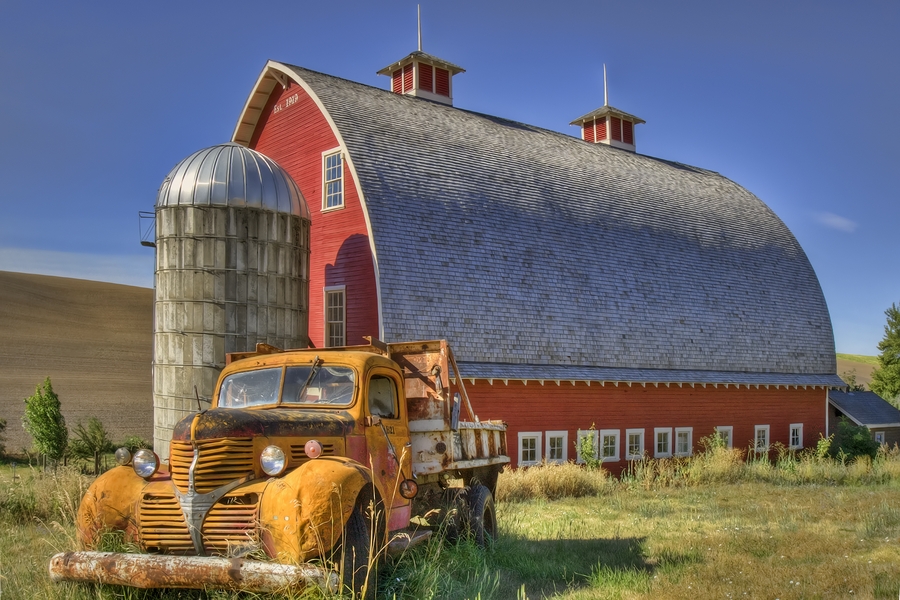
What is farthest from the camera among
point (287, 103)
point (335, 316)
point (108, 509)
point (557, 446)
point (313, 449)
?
point (287, 103)

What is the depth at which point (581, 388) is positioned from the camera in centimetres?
2173

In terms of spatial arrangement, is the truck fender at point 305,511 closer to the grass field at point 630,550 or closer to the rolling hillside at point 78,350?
the grass field at point 630,550

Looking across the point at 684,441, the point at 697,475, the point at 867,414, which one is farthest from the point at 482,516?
the point at 867,414

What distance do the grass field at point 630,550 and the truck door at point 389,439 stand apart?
0.62 meters

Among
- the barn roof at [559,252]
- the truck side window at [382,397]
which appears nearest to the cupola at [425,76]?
the barn roof at [559,252]

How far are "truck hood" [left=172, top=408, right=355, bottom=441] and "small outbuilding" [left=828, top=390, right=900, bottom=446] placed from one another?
2594cm

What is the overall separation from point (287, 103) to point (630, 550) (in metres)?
15.6

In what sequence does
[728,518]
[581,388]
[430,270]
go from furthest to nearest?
1. [581,388]
2. [430,270]
3. [728,518]

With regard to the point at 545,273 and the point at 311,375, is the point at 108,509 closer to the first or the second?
the point at 311,375

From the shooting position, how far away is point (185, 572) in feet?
20.9

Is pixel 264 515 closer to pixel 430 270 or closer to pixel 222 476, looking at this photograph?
pixel 222 476

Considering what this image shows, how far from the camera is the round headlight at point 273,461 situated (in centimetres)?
677

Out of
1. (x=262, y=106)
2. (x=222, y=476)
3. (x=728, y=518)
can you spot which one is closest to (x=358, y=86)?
(x=262, y=106)

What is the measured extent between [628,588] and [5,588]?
5908 millimetres
